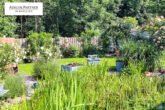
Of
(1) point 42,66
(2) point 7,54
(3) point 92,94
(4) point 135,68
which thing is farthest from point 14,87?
(3) point 92,94

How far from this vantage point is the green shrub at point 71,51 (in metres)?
13.5

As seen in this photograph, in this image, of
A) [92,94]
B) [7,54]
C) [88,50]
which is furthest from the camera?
[88,50]

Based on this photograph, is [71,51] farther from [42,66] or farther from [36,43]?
[42,66]

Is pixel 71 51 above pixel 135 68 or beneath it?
beneath

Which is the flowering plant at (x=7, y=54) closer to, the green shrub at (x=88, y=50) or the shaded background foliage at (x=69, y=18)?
the green shrub at (x=88, y=50)

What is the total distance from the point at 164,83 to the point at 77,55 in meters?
10.6

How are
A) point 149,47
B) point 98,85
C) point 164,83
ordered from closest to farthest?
point 98,85 → point 164,83 → point 149,47

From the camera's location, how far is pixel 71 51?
532 inches

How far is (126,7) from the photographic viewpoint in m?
25.1

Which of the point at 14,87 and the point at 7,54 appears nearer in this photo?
the point at 14,87

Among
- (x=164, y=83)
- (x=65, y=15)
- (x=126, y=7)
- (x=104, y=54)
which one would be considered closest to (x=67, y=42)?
(x=104, y=54)

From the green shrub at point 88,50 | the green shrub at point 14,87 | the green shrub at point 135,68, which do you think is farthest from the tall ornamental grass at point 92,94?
the green shrub at point 88,50

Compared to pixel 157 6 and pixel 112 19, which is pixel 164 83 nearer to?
pixel 157 6

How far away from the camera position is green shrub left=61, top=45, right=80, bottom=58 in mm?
13484
